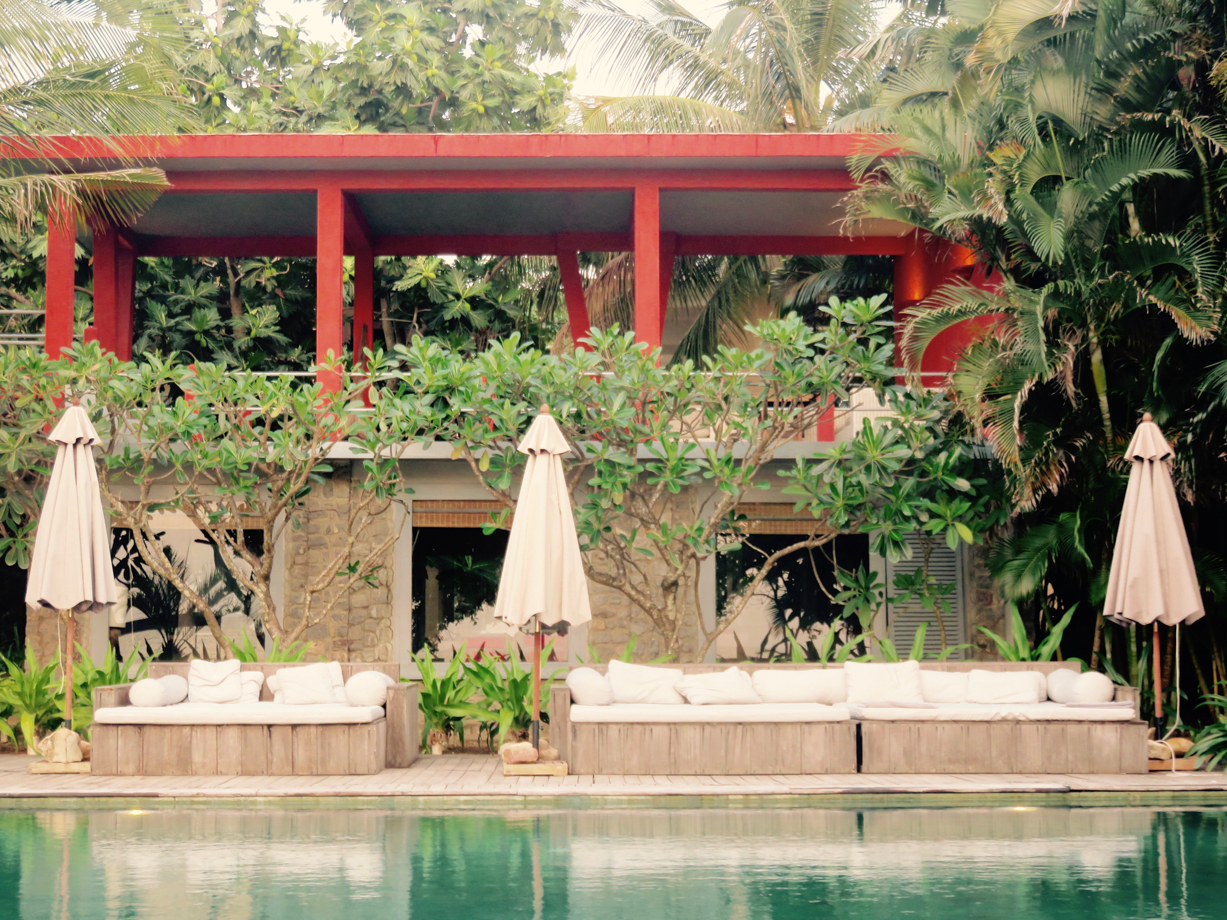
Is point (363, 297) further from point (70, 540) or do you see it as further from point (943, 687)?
point (943, 687)

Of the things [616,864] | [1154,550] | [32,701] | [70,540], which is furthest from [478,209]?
[616,864]

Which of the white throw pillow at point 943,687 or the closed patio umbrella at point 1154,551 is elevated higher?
the closed patio umbrella at point 1154,551

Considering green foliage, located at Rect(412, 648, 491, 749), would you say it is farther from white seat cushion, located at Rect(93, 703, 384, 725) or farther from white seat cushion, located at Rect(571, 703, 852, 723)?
white seat cushion, located at Rect(571, 703, 852, 723)

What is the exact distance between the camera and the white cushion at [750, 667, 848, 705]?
9.67 m

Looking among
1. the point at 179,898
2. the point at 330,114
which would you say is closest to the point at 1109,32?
the point at 179,898

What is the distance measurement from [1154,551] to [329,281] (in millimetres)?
8451

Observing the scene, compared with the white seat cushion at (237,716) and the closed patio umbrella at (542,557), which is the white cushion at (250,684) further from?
the closed patio umbrella at (542,557)

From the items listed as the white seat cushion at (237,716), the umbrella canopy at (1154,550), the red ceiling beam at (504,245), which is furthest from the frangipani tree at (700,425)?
the red ceiling beam at (504,245)

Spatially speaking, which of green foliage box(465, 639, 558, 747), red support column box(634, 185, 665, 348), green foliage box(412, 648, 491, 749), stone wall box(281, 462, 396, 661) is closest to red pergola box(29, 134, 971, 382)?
red support column box(634, 185, 665, 348)

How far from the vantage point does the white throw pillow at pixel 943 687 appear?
968 cm

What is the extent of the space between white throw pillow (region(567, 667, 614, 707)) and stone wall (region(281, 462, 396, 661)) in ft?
13.7

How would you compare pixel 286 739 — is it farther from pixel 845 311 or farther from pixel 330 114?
pixel 330 114

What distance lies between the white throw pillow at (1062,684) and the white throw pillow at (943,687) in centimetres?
66

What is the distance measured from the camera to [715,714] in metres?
8.93
